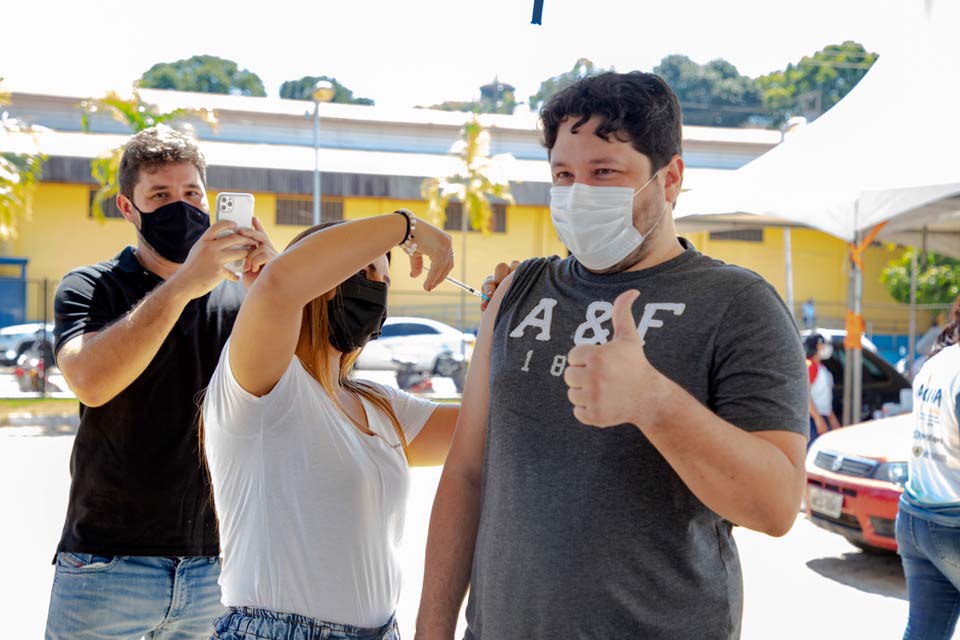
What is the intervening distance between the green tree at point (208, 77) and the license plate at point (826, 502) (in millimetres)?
57417

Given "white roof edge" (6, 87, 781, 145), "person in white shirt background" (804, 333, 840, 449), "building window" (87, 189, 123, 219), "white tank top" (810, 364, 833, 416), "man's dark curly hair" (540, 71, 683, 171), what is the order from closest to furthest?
"man's dark curly hair" (540, 71, 683, 171), "person in white shirt background" (804, 333, 840, 449), "white tank top" (810, 364, 833, 416), "building window" (87, 189, 123, 219), "white roof edge" (6, 87, 781, 145)

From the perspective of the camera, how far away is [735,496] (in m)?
1.61

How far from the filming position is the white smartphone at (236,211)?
8.50 feet

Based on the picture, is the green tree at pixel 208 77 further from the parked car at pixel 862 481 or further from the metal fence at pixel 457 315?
the parked car at pixel 862 481

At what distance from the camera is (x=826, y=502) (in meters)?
7.37

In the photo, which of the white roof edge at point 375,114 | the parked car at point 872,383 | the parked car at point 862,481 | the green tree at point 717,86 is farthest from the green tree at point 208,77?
the parked car at point 862,481

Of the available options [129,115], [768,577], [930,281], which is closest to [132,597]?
[768,577]

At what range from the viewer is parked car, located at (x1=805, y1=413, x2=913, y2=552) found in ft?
22.9

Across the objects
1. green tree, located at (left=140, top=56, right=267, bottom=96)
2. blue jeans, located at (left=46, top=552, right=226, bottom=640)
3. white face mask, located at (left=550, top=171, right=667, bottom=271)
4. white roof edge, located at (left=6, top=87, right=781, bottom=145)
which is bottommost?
blue jeans, located at (left=46, top=552, right=226, bottom=640)

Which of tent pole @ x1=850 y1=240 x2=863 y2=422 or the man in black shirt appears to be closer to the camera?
the man in black shirt

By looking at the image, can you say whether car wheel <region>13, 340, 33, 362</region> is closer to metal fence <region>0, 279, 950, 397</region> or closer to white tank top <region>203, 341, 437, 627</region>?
metal fence <region>0, 279, 950, 397</region>

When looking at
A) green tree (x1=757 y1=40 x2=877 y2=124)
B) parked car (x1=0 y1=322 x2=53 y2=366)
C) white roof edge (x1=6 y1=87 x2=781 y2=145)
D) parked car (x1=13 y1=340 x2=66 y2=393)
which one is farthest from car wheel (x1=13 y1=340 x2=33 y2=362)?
green tree (x1=757 y1=40 x2=877 y2=124)

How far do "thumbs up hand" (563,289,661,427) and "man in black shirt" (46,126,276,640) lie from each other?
1345 millimetres

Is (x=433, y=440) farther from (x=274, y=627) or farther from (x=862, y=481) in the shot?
(x=862, y=481)
